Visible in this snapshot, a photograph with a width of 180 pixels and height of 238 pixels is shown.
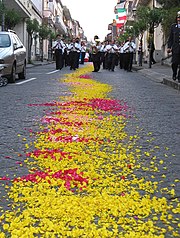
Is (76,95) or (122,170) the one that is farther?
(76,95)

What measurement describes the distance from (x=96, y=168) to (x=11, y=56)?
10.4 metres

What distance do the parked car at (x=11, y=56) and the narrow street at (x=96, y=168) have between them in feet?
17.9

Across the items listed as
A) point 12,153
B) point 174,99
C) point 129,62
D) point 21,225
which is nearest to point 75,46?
point 129,62

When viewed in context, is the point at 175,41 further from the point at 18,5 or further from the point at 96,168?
the point at 18,5

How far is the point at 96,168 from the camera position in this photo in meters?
4.20

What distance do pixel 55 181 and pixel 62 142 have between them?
154 cm

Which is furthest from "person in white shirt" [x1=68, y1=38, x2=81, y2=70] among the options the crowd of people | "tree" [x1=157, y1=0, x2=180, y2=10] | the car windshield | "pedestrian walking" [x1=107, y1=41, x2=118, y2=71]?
the car windshield

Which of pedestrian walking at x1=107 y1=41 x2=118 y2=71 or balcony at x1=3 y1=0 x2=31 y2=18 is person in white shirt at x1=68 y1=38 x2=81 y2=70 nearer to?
pedestrian walking at x1=107 y1=41 x2=118 y2=71

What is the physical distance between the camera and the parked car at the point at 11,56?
13.7 meters

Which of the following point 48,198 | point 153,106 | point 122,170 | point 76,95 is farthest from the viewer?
point 76,95

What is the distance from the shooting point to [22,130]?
6141 millimetres

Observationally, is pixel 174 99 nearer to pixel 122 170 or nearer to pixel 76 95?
pixel 76 95

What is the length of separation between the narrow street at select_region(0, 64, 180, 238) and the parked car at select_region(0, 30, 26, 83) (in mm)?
5454

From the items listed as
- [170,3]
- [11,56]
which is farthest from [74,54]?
[11,56]
